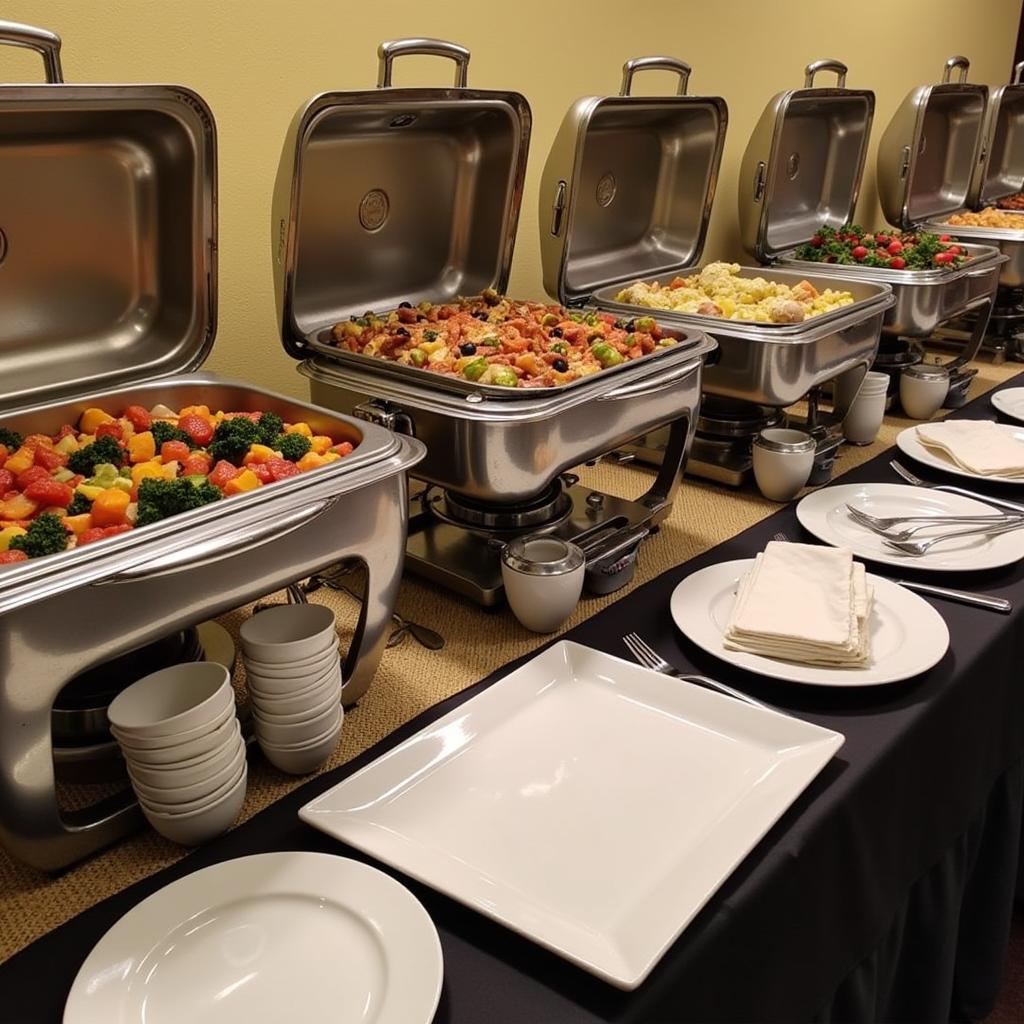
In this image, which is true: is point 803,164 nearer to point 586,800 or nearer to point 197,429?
point 197,429

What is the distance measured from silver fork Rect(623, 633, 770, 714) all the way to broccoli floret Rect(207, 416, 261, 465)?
0.46m

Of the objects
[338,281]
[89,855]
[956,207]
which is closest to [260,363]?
[338,281]

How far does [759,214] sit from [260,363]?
1138 millimetres

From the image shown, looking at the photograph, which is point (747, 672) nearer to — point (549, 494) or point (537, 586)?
point (537, 586)

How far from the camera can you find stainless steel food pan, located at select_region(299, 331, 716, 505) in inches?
40.8

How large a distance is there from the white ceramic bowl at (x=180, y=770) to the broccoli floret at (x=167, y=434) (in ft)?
1.28

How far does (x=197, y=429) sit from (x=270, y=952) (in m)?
0.57

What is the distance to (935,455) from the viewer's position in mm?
1561

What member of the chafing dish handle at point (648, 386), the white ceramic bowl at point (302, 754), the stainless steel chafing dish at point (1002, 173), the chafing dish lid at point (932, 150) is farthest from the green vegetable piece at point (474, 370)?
the chafing dish lid at point (932, 150)

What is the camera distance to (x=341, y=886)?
27.0 inches

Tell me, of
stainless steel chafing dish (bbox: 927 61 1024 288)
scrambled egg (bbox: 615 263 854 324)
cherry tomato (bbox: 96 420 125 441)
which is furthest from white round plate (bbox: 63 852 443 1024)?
stainless steel chafing dish (bbox: 927 61 1024 288)

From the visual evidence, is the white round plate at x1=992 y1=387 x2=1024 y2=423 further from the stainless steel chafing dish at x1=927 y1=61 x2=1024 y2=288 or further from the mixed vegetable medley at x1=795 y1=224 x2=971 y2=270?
the stainless steel chafing dish at x1=927 y1=61 x2=1024 y2=288

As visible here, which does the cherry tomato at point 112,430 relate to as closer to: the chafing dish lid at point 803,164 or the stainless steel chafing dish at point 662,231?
the stainless steel chafing dish at point 662,231

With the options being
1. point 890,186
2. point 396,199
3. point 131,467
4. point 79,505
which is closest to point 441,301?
point 396,199
